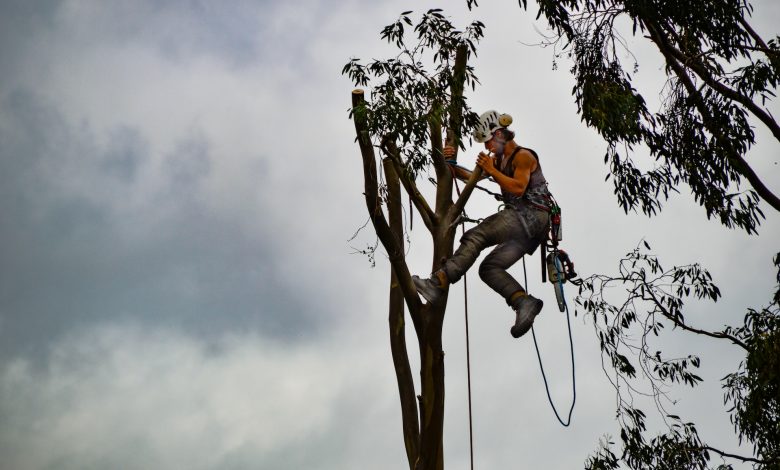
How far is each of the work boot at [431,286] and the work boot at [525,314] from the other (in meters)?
0.63

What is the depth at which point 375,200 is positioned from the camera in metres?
8.41

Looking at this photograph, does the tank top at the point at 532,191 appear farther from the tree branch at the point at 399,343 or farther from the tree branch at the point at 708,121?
the tree branch at the point at 708,121

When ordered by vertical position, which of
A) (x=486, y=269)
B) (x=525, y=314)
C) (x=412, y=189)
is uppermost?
(x=412, y=189)

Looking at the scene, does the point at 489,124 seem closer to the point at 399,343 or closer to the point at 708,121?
the point at 399,343

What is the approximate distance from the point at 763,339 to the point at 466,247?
4.51 metres

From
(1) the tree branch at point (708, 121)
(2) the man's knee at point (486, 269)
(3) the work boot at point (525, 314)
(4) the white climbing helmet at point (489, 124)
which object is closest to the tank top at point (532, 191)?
(4) the white climbing helmet at point (489, 124)

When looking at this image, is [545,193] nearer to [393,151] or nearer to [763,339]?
[393,151]

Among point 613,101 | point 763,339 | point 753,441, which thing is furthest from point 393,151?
point 753,441

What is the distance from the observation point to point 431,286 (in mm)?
8484

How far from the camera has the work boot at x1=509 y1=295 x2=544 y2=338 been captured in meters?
8.05

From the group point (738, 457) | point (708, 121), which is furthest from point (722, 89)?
point (738, 457)

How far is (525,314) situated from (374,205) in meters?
1.37

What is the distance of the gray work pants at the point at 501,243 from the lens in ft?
27.3

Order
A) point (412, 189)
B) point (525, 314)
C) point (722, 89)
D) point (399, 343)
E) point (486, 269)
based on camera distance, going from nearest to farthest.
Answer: point (525, 314) → point (486, 269) → point (412, 189) → point (399, 343) → point (722, 89)
